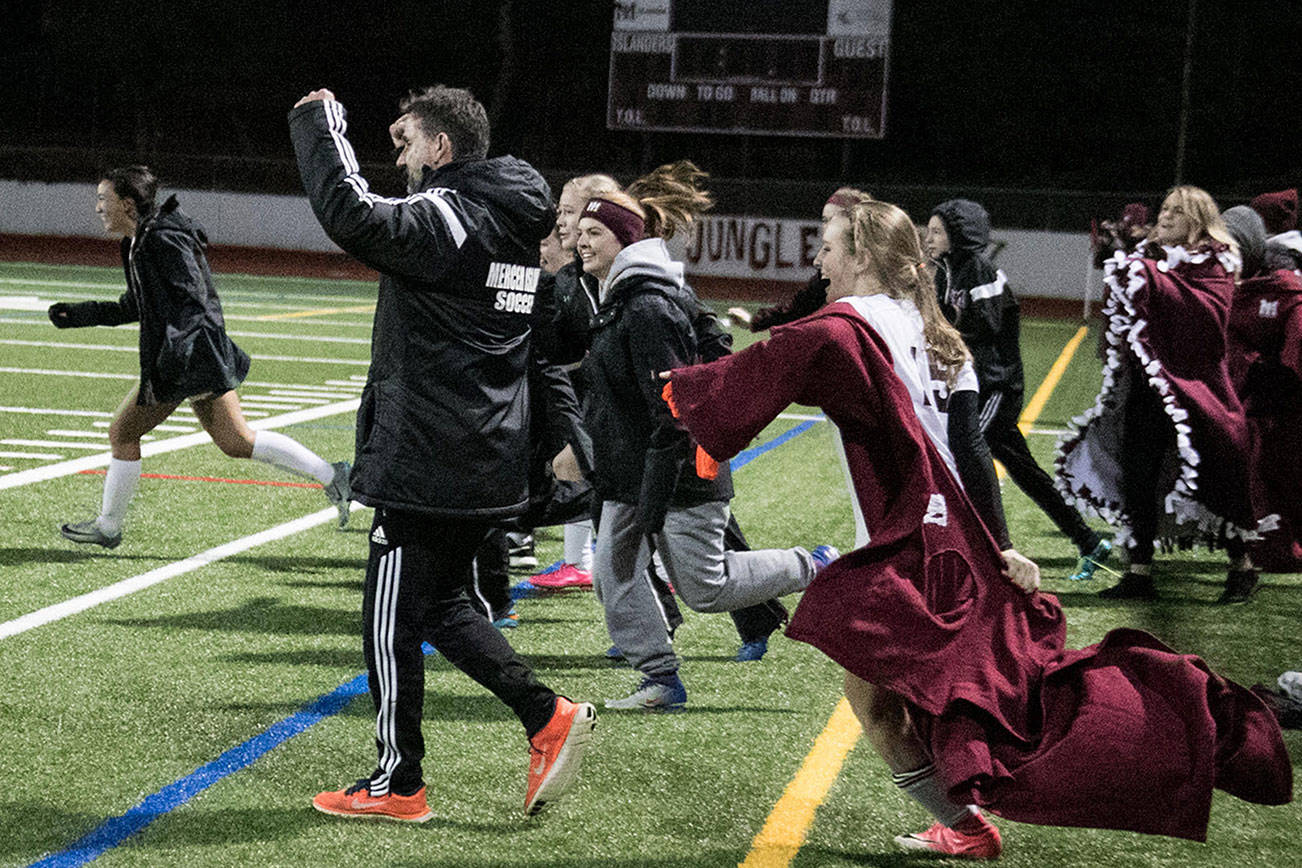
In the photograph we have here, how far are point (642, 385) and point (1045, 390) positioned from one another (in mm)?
11395

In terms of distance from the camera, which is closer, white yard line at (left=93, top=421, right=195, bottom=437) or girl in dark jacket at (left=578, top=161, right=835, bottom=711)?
girl in dark jacket at (left=578, top=161, right=835, bottom=711)

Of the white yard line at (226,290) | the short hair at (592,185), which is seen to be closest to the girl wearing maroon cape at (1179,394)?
the short hair at (592,185)

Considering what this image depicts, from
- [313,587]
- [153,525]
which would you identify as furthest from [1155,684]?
[153,525]

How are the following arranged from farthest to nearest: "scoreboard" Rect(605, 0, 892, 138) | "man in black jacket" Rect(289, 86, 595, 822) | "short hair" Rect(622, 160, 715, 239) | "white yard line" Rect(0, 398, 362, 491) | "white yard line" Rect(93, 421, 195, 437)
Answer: "scoreboard" Rect(605, 0, 892, 138), "white yard line" Rect(93, 421, 195, 437), "white yard line" Rect(0, 398, 362, 491), "short hair" Rect(622, 160, 715, 239), "man in black jacket" Rect(289, 86, 595, 822)

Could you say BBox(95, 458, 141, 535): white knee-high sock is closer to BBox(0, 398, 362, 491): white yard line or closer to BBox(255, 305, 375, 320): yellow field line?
BBox(0, 398, 362, 491): white yard line

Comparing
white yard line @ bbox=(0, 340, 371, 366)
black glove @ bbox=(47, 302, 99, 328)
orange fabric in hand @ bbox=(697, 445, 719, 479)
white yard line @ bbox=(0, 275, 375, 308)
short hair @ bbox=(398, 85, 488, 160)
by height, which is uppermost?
short hair @ bbox=(398, 85, 488, 160)

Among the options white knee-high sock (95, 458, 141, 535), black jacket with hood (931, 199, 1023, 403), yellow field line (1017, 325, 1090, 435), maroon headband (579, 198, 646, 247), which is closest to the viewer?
maroon headband (579, 198, 646, 247)

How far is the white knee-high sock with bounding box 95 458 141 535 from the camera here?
7402 millimetres

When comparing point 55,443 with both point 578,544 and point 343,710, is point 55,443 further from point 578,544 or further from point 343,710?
point 343,710

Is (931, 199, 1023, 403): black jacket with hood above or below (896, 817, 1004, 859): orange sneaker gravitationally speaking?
above

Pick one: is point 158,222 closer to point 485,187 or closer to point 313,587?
point 313,587

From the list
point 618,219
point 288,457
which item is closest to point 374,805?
point 618,219

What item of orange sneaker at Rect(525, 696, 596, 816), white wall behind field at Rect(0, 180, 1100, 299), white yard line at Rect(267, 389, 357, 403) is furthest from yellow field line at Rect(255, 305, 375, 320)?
orange sneaker at Rect(525, 696, 596, 816)

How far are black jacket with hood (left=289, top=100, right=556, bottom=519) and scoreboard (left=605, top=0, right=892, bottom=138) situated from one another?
25.0 meters
